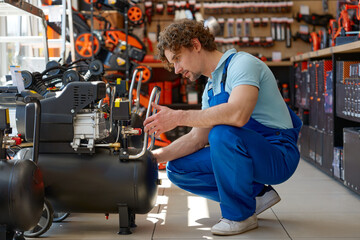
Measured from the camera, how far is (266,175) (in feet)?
8.86

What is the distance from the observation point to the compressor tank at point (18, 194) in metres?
2.30

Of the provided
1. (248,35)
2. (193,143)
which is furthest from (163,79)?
(193,143)

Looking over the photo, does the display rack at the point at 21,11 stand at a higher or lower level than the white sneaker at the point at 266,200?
higher

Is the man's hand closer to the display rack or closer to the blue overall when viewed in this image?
the blue overall

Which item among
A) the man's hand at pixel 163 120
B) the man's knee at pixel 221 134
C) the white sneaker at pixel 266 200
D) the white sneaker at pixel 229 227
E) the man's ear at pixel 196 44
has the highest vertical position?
the man's ear at pixel 196 44

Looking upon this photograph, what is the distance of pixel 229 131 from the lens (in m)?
2.61

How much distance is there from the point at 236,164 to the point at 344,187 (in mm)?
1840

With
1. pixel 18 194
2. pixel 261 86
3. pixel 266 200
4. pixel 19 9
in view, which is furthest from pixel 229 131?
pixel 19 9

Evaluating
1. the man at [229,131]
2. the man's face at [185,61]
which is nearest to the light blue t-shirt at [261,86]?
the man at [229,131]

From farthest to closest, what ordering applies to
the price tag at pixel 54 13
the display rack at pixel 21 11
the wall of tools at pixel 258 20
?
the wall of tools at pixel 258 20 < the price tag at pixel 54 13 < the display rack at pixel 21 11

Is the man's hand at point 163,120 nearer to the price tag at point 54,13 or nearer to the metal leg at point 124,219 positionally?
the metal leg at point 124,219

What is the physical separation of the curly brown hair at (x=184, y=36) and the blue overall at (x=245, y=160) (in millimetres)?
152

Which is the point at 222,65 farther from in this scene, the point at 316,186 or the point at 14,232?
the point at 316,186

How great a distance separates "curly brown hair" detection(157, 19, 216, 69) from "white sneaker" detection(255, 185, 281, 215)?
0.80m
